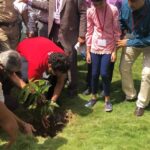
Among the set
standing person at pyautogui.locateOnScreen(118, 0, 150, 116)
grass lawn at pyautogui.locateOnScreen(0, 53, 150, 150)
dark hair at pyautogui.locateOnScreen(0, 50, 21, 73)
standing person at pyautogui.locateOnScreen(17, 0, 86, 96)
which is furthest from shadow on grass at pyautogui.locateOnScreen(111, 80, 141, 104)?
dark hair at pyautogui.locateOnScreen(0, 50, 21, 73)

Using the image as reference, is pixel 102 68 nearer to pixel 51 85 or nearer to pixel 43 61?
pixel 51 85

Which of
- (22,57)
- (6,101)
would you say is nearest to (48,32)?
(22,57)

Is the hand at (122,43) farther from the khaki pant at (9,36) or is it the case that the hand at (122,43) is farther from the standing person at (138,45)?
the khaki pant at (9,36)

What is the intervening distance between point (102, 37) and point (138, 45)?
21.3 inches

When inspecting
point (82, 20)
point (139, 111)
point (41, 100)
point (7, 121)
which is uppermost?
point (82, 20)

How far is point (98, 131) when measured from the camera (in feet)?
21.6

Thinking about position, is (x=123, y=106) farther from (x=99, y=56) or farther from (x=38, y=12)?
(x=38, y=12)

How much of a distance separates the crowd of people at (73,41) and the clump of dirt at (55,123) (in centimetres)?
28

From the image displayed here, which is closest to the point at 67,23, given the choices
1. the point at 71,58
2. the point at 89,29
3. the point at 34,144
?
the point at 89,29

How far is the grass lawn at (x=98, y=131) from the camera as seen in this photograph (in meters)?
6.20

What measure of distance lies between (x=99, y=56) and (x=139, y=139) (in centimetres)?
142

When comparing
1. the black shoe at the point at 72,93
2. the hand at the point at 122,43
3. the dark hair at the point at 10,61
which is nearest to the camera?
the dark hair at the point at 10,61

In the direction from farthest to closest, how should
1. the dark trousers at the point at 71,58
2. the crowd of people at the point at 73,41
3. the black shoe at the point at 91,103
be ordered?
the dark trousers at the point at 71,58, the black shoe at the point at 91,103, the crowd of people at the point at 73,41

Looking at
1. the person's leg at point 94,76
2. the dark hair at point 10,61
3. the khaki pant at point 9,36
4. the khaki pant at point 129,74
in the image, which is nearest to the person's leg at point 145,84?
the khaki pant at point 129,74
